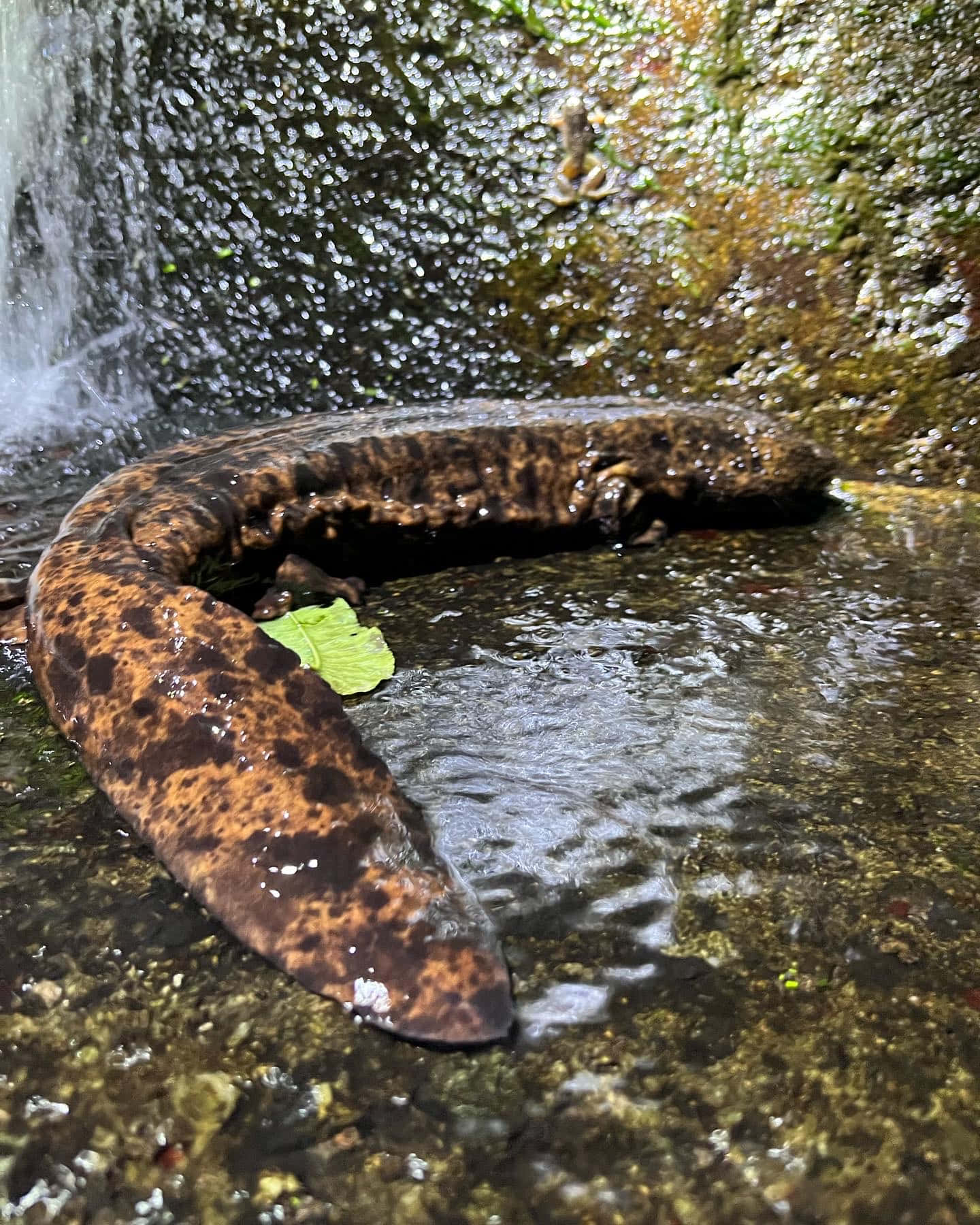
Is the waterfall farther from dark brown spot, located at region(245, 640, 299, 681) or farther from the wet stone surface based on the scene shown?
dark brown spot, located at region(245, 640, 299, 681)

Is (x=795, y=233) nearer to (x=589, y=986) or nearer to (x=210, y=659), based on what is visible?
(x=210, y=659)

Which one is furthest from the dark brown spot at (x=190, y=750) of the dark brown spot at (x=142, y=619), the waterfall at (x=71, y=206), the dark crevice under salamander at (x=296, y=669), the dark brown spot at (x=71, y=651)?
the waterfall at (x=71, y=206)

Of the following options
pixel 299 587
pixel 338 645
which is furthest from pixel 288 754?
pixel 299 587

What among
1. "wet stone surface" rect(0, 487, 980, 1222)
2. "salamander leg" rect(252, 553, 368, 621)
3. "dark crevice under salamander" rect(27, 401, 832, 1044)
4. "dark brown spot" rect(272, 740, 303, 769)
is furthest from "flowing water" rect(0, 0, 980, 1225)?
"dark brown spot" rect(272, 740, 303, 769)

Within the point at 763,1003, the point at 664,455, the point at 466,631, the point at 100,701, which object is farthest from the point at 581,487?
the point at 763,1003

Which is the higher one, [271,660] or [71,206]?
[71,206]

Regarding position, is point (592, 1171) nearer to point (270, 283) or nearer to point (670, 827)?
point (670, 827)
